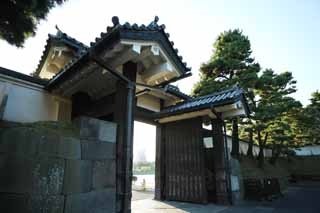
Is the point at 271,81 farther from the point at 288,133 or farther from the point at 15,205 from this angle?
the point at 15,205

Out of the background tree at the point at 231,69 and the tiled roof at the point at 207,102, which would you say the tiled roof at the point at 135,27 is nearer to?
the tiled roof at the point at 207,102

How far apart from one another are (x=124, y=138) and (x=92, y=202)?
983mm

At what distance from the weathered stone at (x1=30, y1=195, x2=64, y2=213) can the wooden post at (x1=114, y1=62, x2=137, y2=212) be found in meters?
0.89

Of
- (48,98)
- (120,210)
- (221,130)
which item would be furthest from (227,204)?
(48,98)

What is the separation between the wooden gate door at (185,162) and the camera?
5.66 m

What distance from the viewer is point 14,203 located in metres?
2.19

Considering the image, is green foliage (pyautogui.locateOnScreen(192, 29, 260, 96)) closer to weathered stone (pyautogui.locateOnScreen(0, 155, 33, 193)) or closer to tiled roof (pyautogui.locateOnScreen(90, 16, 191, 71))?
tiled roof (pyautogui.locateOnScreen(90, 16, 191, 71))

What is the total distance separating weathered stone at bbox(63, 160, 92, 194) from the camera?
2.31 meters

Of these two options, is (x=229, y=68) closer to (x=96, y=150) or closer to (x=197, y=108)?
(x=197, y=108)

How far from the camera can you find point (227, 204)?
5.34m

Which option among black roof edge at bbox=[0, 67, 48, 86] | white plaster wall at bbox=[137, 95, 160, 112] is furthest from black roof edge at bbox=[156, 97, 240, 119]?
black roof edge at bbox=[0, 67, 48, 86]

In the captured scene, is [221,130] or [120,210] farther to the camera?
[221,130]

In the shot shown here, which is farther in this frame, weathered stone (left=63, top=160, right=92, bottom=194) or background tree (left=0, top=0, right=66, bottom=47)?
background tree (left=0, top=0, right=66, bottom=47)

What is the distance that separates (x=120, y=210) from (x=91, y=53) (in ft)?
7.78
